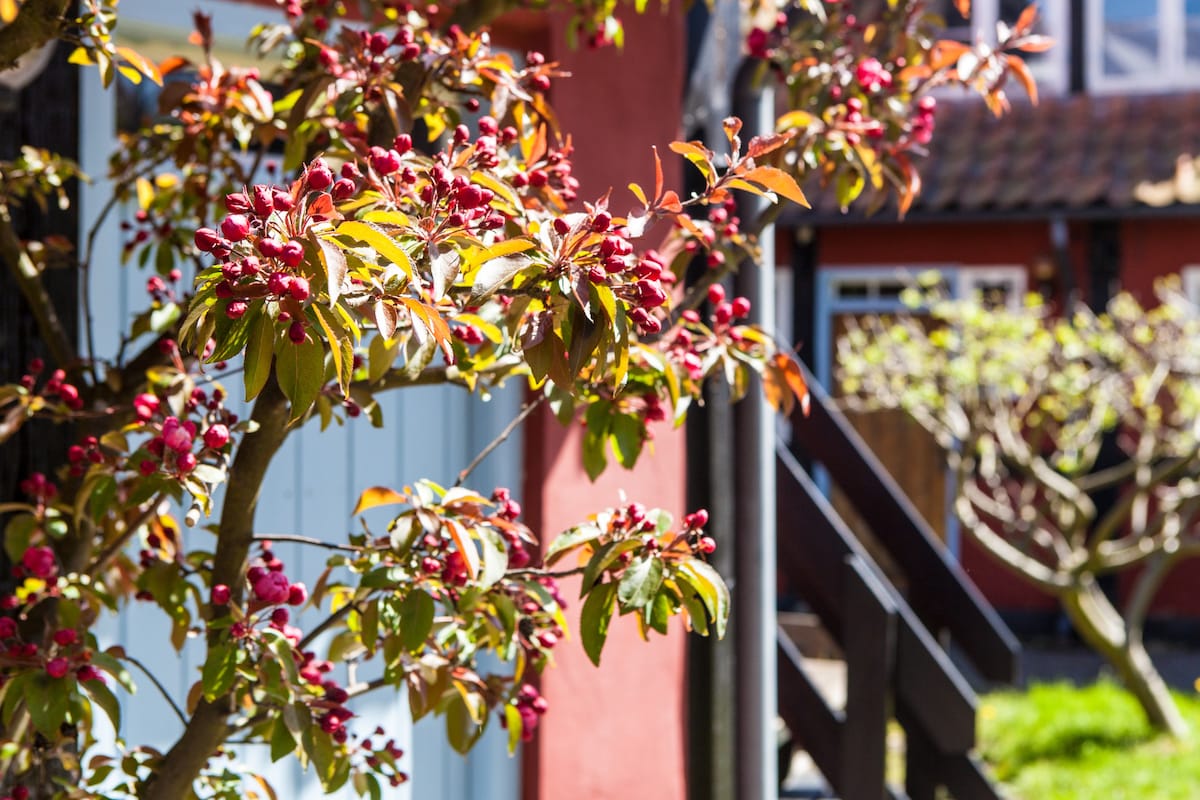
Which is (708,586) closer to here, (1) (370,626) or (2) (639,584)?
(2) (639,584)

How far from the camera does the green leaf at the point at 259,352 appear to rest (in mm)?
1356

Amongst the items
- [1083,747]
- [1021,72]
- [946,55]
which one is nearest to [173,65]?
[946,55]

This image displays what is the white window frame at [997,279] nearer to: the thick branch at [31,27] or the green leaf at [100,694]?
the thick branch at [31,27]

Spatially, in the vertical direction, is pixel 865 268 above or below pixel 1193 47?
below

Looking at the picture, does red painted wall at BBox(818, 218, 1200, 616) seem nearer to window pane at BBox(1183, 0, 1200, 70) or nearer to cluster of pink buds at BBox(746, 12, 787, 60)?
window pane at BBox(1183, 0, 1200, 70)

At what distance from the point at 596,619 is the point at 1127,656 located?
6.12 meters

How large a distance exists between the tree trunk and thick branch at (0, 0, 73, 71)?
6.30 metres

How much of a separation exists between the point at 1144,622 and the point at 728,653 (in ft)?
25.0

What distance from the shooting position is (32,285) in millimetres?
2391


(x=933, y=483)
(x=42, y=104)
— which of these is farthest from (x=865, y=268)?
(x=42, y=104)

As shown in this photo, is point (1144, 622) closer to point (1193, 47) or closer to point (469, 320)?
point (1193, 47)

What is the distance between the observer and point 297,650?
1.94m

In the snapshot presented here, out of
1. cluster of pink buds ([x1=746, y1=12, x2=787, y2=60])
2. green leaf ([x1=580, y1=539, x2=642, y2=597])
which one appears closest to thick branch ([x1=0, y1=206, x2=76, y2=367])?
green leaf ([x1=580, y1=539, x2=642, y2=597])

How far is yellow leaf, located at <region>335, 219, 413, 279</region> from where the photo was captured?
1.33 metres
